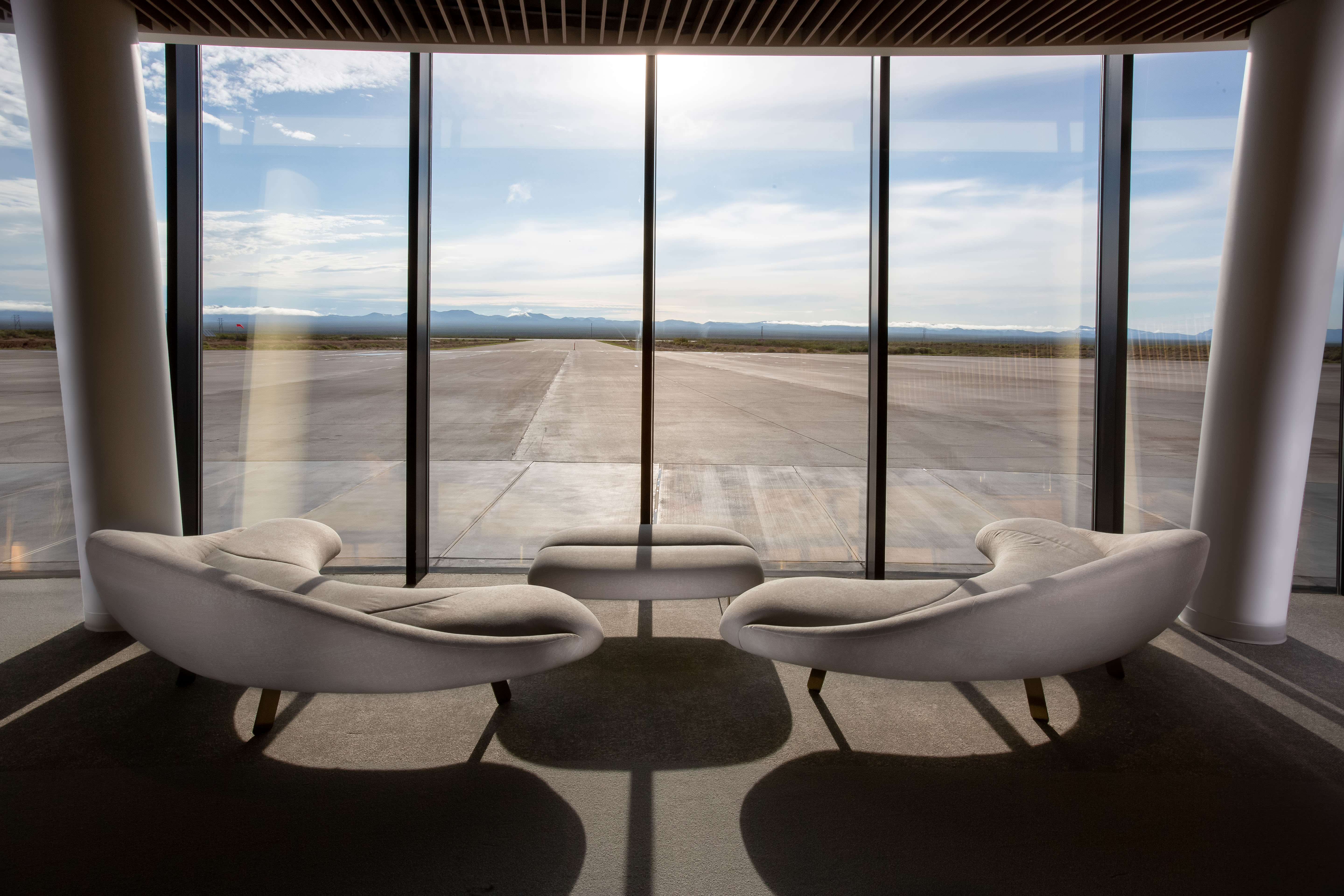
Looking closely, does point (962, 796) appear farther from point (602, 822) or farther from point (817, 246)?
point (817, 246)

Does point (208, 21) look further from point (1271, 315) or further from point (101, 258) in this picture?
point (1271, 315)

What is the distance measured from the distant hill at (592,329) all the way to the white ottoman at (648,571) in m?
1.44

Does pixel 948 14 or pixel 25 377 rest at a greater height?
pixel 948 14

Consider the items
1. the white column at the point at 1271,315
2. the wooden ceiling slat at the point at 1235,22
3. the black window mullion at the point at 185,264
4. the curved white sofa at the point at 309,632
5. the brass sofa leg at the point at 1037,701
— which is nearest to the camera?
the curved white sofa at the point at 309,632

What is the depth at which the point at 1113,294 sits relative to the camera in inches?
169

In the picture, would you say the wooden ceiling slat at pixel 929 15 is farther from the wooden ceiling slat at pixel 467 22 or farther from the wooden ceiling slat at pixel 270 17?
the wooden ceiling slat at pixel 270 17

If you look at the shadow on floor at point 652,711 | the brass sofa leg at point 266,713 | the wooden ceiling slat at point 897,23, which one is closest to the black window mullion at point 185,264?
the brass sofa leg at point 266,713

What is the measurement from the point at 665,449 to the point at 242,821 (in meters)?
2.97

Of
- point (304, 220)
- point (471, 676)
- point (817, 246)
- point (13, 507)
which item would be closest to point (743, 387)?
point (817, 246)

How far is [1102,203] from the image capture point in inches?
170

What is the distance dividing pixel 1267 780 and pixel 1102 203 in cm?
311

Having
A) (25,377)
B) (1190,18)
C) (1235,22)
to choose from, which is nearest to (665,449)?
(1190,18)

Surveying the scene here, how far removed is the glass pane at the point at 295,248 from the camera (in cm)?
423

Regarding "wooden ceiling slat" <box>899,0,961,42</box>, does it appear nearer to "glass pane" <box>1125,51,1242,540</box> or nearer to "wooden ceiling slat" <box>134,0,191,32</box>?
"glass pane" <box>1125,51,1242,540</box>
